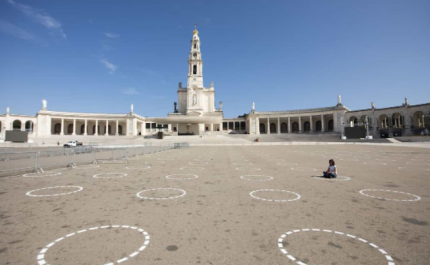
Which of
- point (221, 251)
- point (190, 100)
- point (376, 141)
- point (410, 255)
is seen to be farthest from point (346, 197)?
point (190, 100)

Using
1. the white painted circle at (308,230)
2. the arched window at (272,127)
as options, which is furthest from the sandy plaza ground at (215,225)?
the arched window at (272,127)

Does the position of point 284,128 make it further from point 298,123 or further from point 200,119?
point 200,119

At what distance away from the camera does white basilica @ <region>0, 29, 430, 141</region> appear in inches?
2694

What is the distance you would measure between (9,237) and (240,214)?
4.91 m

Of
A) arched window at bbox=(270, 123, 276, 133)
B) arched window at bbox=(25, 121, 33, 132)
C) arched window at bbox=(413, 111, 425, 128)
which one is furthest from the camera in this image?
arched window at bbox=(270, 123, 276, 133)

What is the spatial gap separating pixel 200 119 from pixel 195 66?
118 feet

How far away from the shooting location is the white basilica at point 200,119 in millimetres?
68438

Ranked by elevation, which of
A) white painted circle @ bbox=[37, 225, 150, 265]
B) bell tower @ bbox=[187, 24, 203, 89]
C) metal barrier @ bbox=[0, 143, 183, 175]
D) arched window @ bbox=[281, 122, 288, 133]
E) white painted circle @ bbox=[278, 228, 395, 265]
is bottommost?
white painted circle @ bbox=[278, 228, 395, 265]

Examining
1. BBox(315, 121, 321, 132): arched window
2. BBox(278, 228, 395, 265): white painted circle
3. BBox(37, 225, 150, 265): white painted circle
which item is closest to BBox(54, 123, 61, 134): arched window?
BBox(37, 225, 150, 265): white painted circle

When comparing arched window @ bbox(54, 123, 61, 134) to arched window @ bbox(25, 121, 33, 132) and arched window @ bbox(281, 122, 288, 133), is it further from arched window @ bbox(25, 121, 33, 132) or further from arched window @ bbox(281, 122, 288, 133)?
arched window @ bbox(281, 122, 288, 133)

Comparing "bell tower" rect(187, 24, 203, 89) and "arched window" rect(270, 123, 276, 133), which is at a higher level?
"bell tower" rect(187, 24, 203, 89)

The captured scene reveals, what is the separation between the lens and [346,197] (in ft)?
24.4

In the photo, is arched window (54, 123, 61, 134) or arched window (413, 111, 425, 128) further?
arched window (54, 123, 61, 134)

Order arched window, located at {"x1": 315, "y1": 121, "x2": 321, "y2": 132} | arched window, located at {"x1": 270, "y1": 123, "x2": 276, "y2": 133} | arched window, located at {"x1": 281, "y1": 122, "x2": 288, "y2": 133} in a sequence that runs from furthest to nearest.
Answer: arched window, located at {"x1": 270, "y1": 123, "x2": 276, "y2": 133}
arched window, located at {"x1": 281, "y1": 122, "x2": 288, "y2": 133}
arched window, located at {"x1": 315, "y1": 121, "x2": 321, "y2": 132}
